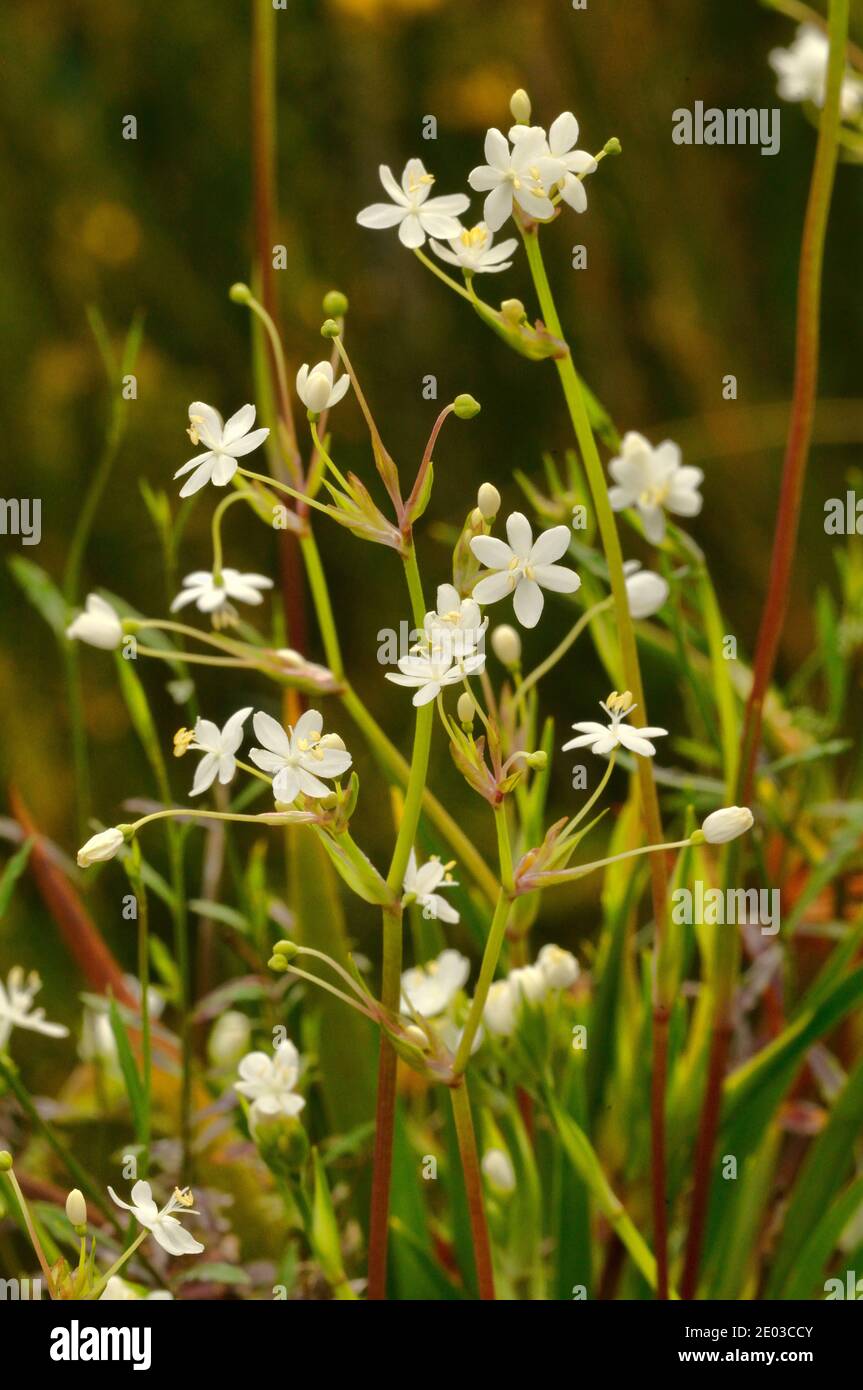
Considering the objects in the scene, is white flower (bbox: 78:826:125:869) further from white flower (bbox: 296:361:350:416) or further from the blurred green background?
the blurred green background

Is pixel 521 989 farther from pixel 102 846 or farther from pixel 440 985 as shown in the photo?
pixel 102 846

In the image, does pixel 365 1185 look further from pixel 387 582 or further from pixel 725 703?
pixel 387 582

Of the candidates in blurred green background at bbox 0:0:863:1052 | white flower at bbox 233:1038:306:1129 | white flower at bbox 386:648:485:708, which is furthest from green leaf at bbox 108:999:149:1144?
blurred green background at bbox 0:0:863:1052

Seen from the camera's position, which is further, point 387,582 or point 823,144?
point 387,582
